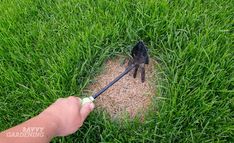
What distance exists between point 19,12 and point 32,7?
0.09 metres

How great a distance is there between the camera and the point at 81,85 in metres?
1.86

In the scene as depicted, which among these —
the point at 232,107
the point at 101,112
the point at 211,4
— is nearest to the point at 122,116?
the point at 101,112

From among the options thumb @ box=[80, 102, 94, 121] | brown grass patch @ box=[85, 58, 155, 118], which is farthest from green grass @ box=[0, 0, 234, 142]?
thumb @ box=[80, 102, 94, 121]

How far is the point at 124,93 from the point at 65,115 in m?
0.50

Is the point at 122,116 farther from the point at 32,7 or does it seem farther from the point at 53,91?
the point at 32,7

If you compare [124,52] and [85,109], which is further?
[124,52]

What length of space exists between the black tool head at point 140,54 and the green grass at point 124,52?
120 millimetres

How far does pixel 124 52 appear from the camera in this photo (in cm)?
198

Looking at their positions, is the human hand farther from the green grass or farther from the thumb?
the green grass

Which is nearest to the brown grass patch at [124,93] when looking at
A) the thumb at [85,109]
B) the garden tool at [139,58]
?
the garden tool at [139,58]

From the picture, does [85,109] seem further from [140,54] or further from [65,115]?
[140,54]

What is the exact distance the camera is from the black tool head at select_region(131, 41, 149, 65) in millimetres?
1773

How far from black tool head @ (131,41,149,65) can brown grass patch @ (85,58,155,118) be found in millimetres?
107

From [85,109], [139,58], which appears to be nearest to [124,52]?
[139,58]
